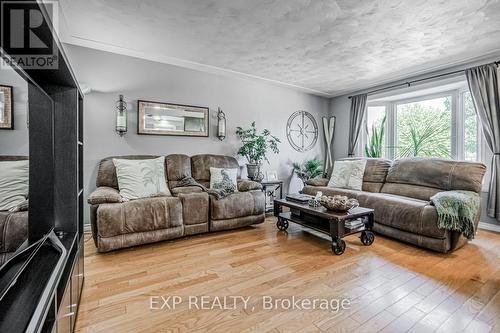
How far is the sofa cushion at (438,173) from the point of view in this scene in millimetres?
2887

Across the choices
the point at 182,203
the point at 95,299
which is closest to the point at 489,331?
the point at 95,299

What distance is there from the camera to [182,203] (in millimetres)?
2793

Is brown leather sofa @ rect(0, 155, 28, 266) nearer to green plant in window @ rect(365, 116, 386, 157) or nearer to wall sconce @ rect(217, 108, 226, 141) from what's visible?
wall sconce @ rect(217, 108, 226, 141)

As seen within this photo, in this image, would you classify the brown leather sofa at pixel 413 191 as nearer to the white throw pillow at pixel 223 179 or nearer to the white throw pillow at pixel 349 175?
the white throw pillow at pixel 349 175

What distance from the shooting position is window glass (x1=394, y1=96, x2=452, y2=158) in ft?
12.7

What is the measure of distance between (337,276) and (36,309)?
6.17 feet

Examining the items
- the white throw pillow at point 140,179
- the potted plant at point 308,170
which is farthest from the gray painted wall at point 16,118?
the potted plant at point 308,170

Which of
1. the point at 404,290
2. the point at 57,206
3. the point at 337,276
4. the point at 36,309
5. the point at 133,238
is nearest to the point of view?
the point at 36,309

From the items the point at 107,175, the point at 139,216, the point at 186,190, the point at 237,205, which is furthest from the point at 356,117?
the point at 107,175

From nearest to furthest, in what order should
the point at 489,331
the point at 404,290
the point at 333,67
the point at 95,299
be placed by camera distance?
the point at 489,331 < the point at 95,299 < the point at 404,290 < the point at 333,67

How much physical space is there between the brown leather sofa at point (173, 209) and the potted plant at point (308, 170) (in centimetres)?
152

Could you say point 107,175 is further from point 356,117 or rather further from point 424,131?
point 424,131

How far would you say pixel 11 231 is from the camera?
0.99 meters

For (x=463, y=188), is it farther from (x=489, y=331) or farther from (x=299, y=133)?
(x=299, y=133)
